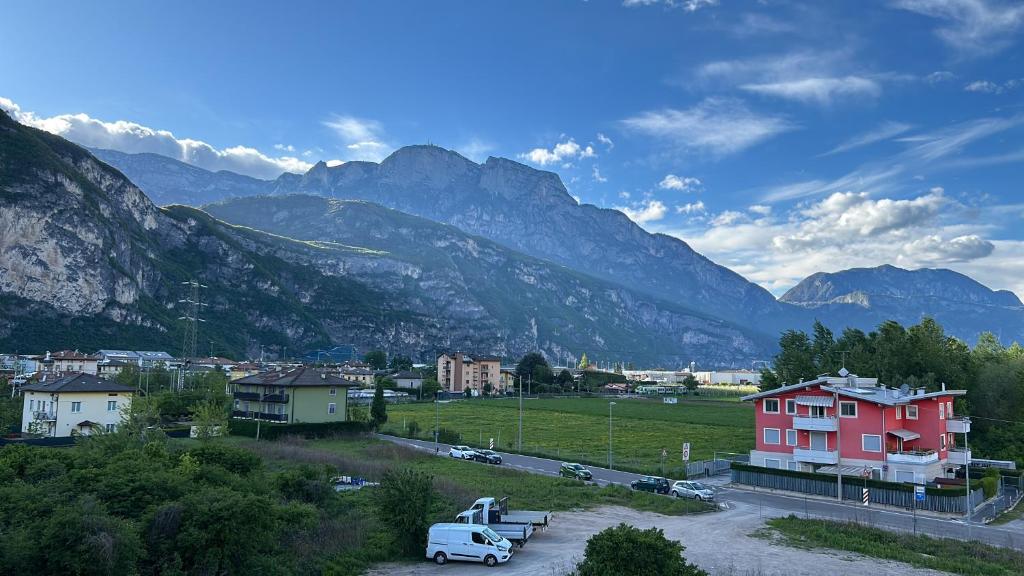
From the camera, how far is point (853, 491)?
4219cm

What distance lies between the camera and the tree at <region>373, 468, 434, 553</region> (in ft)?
86.0

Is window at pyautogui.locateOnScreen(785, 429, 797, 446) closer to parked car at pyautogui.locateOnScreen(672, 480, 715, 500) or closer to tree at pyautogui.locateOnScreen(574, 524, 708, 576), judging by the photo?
parked car at pyautogui.locateOnScreen(672, 480, 715, 500)

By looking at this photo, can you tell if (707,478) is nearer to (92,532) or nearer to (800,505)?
(800,505)

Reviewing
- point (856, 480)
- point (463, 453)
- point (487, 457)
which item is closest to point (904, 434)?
point (856, 480)

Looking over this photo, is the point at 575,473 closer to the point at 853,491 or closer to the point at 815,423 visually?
the point at 815,423

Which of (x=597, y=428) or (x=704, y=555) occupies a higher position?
(x=704, y=555)

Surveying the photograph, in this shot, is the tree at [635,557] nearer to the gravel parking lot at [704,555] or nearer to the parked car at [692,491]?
the gravel parking lot at [704,555]

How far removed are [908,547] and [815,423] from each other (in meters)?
19.2

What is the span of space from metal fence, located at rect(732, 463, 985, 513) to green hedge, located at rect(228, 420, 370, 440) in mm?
42987

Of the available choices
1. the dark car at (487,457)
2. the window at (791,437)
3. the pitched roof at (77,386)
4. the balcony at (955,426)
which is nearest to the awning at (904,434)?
the balcony at (955,426)

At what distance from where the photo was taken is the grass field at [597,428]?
6159 cm

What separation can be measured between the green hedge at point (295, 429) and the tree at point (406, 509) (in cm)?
4170

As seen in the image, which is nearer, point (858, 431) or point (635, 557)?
point (635, 557)

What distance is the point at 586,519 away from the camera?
34125mm
